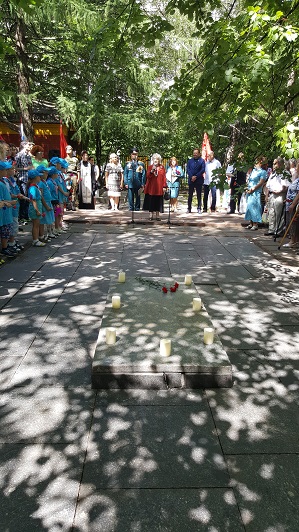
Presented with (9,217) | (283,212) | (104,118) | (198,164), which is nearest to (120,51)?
(9,217)

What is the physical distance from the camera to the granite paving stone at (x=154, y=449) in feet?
8.84

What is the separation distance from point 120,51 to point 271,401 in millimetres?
4879

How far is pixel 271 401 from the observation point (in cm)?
360

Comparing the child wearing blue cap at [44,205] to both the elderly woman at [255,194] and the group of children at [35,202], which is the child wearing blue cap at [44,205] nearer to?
the group of children at [35,202]

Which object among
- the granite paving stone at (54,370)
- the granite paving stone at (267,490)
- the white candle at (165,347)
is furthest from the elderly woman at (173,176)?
the granite paving stone at (267,490)

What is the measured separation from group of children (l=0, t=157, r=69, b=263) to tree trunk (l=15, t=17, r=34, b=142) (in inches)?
195

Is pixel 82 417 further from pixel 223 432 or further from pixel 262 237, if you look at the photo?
pixel 262 237

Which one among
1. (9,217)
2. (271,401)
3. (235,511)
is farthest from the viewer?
(9,217)

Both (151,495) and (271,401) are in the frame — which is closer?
(151,495)

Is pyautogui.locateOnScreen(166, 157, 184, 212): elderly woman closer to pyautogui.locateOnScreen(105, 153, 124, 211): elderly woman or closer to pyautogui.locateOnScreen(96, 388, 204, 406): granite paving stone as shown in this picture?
pyautogui.locateOnScreen(105, 153, 124, 211): elderly woman

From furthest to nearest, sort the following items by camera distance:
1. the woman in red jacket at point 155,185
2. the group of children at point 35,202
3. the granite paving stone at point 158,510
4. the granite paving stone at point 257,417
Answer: the woman in red jacket at point 155,185
the group of children at point 35,202
the granite paving stone at point 257,417
the granite paving stone at point 158,510

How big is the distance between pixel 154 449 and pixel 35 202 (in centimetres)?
666

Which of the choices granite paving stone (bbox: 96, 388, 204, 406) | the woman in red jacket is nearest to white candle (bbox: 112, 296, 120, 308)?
granite paving stone (bbox: 96, 388, 204, 406)

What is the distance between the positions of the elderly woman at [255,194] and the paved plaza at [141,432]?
5182 millimetres
